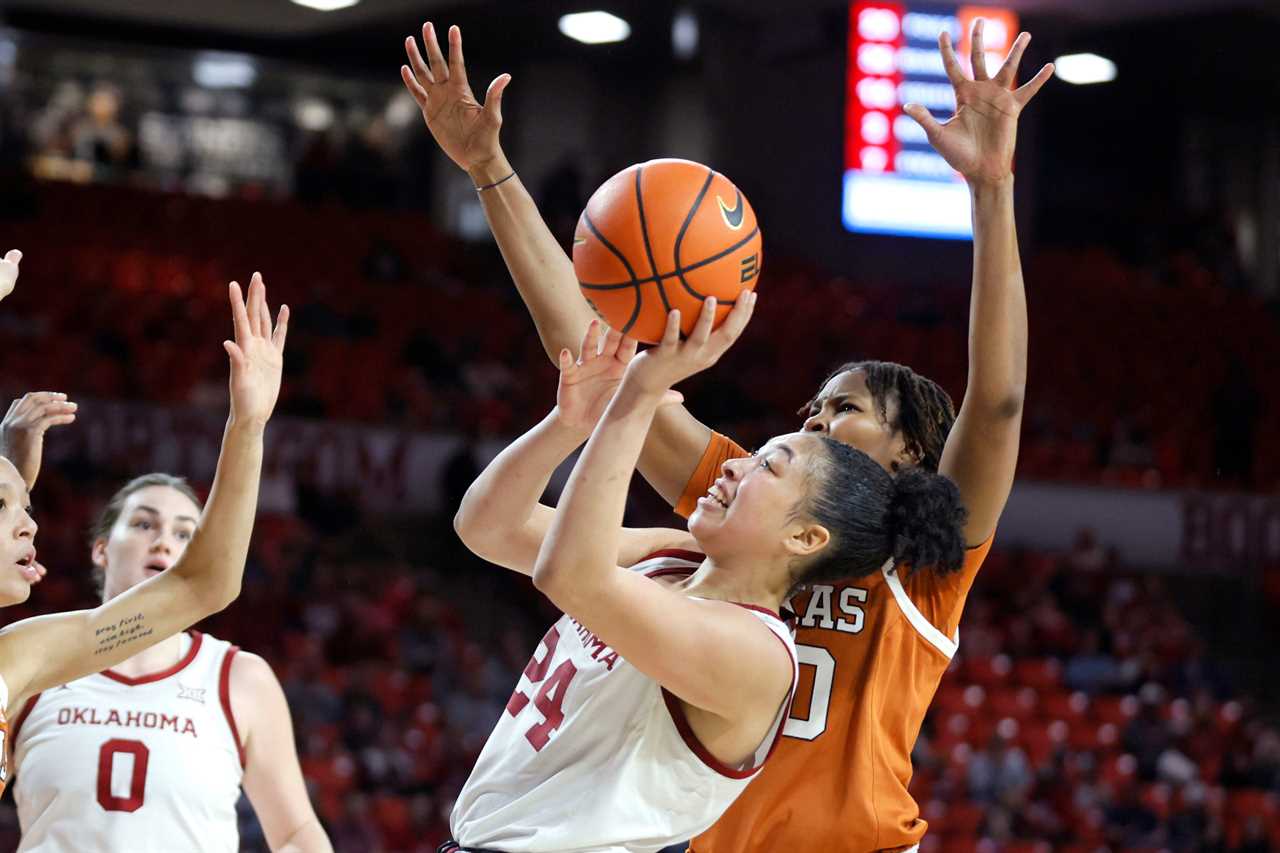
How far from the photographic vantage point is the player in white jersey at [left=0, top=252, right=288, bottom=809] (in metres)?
2.65

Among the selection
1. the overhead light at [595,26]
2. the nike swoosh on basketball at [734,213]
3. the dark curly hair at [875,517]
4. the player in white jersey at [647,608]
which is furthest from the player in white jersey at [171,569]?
the overhead light at [595,26]

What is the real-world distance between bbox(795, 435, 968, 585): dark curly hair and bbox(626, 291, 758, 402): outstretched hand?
37cm

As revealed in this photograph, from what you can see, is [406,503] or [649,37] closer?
[406,503]

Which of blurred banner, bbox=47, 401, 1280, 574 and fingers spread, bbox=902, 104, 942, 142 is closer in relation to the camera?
fingers spread, bbox=902, 104, 942, 142

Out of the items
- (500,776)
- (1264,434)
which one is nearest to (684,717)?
(500,776)

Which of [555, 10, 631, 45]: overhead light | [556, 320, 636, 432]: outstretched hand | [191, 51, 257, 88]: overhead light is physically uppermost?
[191, 51, 257, 88]: overhead light

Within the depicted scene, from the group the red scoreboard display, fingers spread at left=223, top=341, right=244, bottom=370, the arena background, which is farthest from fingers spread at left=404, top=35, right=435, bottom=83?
the red scoreboard display

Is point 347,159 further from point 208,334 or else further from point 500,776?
point 500,776

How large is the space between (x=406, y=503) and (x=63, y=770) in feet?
25.6

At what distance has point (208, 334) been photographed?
11.5m

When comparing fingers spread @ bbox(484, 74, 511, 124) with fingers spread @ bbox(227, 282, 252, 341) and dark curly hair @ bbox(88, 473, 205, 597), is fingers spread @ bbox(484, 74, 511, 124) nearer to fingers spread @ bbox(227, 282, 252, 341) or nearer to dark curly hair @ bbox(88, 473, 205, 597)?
fingers spread @ bbox(227, 282, 252, 341)

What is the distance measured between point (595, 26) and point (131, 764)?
13.2 m

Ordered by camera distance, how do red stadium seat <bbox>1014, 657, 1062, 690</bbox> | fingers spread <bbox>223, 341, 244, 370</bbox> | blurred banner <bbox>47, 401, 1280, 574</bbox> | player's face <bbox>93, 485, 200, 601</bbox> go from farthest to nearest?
blurred banner <bbox>47, 401, 1280, 574</bbox>
red stadium seat <bbox>1014, 657, 1062, 690</bbox>
player's face <bbox>93, 485, 200, 601</bbox>
fingers spread <bbox>223, 341, 244, 370</bbox>

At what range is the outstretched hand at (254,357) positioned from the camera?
2.62 metres
